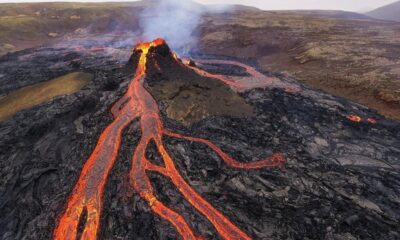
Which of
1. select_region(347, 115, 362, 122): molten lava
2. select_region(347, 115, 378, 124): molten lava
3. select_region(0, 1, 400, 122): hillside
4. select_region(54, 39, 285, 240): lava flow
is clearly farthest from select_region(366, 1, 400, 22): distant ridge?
select_region(54, 39, 285, 240): lava flow

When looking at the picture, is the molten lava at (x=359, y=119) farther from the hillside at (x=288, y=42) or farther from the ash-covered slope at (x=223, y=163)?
the hillside at (x=288, y=42)

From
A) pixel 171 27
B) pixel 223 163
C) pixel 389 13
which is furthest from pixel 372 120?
pixel 389 13

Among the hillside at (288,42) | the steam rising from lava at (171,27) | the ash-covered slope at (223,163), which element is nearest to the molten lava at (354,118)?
the ash-covered slope at (223,163)

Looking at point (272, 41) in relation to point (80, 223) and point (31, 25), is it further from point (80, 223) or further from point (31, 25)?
point (31, 25)

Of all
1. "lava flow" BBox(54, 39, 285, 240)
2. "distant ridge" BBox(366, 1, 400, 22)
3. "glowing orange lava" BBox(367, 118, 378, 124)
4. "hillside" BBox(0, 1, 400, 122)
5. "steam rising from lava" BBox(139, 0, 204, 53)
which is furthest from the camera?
"distant ridge" BBox(366, 1, 400, 22)

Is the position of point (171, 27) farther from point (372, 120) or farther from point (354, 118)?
point (372, 120)

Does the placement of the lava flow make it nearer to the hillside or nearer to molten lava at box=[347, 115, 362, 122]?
molten lava at box=[347, 115, 362, 122]

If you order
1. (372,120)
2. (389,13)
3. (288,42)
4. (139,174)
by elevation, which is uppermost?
(288,42)

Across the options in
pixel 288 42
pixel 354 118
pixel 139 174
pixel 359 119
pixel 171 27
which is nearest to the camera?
pixel 139 174
